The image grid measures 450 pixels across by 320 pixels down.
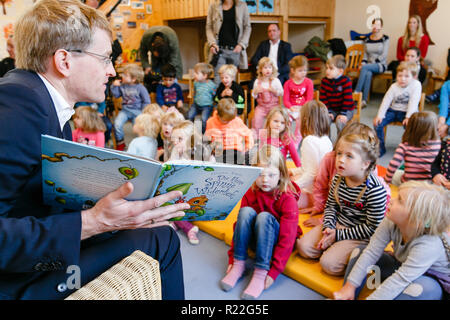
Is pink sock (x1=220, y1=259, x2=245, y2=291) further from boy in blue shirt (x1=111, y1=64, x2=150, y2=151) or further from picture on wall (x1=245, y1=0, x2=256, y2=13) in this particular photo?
picture on wall (x1=245, y1=0, x2=256, y2=13)

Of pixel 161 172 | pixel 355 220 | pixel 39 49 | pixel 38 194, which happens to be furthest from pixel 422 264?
pixel 39 49

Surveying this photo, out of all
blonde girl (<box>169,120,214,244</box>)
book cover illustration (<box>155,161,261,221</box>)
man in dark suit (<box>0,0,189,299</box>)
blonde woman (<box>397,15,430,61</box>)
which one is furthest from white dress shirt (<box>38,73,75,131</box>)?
blonde woman (<box>397,15,430,61</box>)

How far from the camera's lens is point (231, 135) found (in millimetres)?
3211

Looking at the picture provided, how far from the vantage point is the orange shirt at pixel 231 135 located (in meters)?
3.18

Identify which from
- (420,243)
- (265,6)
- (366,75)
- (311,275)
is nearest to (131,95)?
(265,6)

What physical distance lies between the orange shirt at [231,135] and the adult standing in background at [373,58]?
307 cm

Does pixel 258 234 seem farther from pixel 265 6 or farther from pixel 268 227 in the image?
pixel 265 6

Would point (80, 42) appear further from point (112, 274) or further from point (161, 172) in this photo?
point (112, 274)

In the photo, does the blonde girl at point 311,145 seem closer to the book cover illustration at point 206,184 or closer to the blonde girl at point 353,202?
the blonde girl at point 353,202

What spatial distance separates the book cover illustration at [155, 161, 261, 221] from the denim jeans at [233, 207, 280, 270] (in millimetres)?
532

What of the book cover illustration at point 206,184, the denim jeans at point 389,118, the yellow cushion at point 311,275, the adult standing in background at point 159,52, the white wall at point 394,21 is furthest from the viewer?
the white wall at point 394,21

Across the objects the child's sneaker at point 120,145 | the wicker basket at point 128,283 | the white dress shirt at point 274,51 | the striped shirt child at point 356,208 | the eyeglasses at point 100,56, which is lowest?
the child's sneaker at point 120,145

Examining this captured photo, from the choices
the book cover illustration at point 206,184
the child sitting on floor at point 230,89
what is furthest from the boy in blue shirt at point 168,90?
the book cover illustration at point 206,184

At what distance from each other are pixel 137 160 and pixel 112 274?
0.35 m
